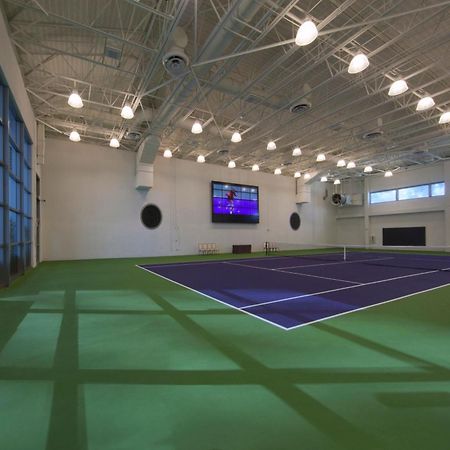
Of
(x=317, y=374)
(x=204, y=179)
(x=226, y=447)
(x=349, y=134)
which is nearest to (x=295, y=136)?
(x=349, y=134)

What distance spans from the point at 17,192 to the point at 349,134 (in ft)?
50.9

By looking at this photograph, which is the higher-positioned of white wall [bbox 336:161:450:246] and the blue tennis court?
white wall [bbox 336:161:450:246]

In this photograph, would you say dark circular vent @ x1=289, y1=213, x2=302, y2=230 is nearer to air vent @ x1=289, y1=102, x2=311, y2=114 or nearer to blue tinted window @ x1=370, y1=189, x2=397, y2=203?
Result: blue tinted window @ x1=370, y1=189, x2=397, y2=203

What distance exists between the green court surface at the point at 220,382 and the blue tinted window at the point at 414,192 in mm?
20099

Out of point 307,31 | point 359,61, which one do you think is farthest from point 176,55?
point 359,61

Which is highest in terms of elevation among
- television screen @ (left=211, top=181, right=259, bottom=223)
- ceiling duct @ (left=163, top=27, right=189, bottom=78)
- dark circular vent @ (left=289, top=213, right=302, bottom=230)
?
ceiling duct @ (left=163, top=27, right=189, bottom=78)

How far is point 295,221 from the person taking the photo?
23.9 m

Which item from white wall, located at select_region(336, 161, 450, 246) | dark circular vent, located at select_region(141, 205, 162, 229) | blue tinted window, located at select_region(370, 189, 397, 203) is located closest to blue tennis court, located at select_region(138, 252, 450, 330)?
dark circular vent, located at select_region(141, 205, 162, 229)

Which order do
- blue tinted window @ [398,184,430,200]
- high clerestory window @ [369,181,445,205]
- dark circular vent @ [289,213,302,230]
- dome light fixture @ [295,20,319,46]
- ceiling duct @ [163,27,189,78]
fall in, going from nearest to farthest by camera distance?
dome light fixture @ [295,20,319,46], ceiling duct @ [163,27,189,78], high clerestory window @ [369,181,445,205], blue tinted window @ [398,184,430,200], dark circular vent @ [289,213,302,230]

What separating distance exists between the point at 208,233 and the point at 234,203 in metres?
3.14

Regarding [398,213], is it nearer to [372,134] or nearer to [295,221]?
[295,221]

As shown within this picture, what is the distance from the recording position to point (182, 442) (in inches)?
68.1

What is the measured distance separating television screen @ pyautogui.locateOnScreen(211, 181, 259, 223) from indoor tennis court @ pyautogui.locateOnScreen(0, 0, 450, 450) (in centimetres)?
13

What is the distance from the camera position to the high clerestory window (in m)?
19.8
